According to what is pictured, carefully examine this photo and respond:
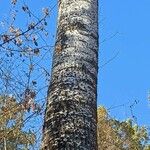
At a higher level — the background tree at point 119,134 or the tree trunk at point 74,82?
the background tree at point 119,134

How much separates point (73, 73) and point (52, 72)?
0.68 feet

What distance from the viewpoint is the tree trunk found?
106 inches

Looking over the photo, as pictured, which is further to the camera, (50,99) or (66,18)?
(66,18)

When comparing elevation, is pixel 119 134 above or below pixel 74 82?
above

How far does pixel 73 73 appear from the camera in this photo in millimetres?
3014

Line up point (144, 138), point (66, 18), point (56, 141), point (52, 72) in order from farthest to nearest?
1. point (144, 138)
2. point (66, 18)
3. point (52, 72)
4. point (56, 141)

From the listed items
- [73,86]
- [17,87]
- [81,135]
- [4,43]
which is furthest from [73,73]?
[17,87]

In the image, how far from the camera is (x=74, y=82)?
2.95m

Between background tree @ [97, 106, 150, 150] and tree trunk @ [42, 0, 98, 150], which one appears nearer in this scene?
tree trunk @ [42, 0, 98, 150]

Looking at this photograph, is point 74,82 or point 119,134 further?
point 119,134

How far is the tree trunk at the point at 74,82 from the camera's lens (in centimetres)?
269

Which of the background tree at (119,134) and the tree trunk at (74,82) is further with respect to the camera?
the background tree at (119,134)

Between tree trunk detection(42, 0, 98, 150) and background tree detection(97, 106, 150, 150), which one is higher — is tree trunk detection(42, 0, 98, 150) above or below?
below

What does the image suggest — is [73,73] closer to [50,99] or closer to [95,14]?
[50,99]
